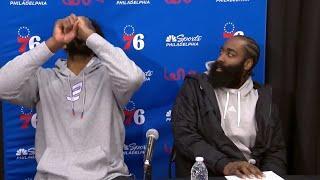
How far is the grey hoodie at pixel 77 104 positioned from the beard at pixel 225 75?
1.92 ft

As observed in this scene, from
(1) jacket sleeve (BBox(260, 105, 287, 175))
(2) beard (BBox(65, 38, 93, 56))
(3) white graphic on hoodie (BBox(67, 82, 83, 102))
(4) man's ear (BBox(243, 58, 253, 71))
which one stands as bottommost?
(1) jacket sleeve (BBox(260, 105, 287, 175))

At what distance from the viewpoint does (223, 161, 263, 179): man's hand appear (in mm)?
1995

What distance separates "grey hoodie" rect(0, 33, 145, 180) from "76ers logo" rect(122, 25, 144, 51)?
0.68 meters

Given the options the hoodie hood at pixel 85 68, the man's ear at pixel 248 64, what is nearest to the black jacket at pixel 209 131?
the man's ear at pixel 248 64

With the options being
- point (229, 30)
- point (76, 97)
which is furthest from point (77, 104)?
point (229, 30)

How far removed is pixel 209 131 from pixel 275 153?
416 mm

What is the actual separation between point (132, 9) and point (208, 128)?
1028 millimetres

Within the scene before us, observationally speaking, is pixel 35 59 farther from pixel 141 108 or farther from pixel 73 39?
pixel 141 108

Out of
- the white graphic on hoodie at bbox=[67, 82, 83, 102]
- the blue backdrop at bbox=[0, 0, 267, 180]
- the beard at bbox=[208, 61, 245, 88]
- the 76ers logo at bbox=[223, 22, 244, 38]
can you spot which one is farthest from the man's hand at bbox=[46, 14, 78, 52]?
the 76ers logo at bbox=[223, 22, 244, 38]

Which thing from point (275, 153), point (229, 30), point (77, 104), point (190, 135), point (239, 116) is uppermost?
point (229, 30)

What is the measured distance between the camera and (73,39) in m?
2.48

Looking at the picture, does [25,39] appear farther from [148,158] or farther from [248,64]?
[148,158]

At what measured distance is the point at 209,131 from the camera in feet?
9.01

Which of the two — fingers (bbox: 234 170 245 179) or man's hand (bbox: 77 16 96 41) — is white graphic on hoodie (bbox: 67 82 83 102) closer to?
man's hand (bbox: 77 16 96 41)
